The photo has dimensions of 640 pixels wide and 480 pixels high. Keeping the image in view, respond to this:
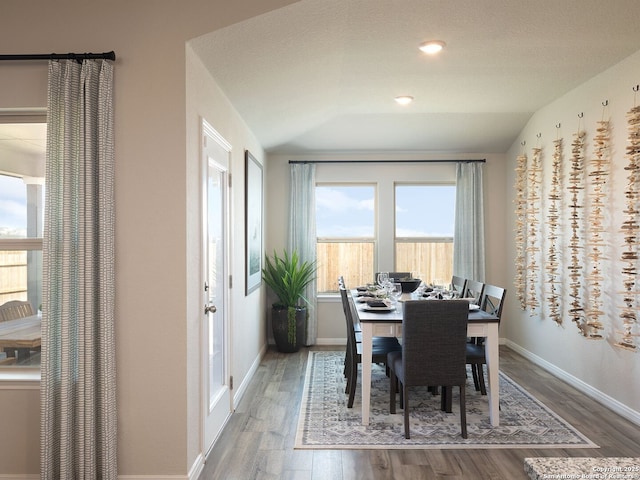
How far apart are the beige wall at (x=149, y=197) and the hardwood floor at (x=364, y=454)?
0.50 metres

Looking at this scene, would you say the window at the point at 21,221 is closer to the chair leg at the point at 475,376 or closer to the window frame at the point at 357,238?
the chair leg at the point at 475,376

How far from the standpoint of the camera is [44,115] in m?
2.73

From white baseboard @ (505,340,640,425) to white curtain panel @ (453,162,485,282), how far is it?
1121mm

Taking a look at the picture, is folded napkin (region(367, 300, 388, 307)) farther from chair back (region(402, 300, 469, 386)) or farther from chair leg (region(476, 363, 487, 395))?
chair leg (region(476, 363, 487, 395))

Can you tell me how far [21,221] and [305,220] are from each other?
3.80 meters

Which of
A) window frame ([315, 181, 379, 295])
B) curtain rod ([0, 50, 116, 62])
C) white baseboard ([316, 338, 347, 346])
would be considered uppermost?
curtain rod ([0, 50, 116, 62])

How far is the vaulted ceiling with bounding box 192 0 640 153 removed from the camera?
2840 millimetres

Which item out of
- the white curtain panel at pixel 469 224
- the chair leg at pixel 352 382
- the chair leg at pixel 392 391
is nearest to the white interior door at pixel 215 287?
the chair leg at pixel 352 382

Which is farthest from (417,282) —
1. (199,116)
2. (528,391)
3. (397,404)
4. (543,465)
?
(543,465)

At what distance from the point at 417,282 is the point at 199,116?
7.66 feet

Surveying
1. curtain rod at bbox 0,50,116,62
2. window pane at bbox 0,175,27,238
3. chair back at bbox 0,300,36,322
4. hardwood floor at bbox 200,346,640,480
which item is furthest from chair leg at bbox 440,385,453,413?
curtain rod at bbox 0,50,116,62

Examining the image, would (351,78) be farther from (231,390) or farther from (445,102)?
(231,390)

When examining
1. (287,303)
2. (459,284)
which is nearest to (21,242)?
(287,303)

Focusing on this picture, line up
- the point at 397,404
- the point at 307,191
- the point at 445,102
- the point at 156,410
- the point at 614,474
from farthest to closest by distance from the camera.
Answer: the point at 307,191 → the point at 445,102 → the point at 397,404 → the point at 156,410 → the point at 614,474
